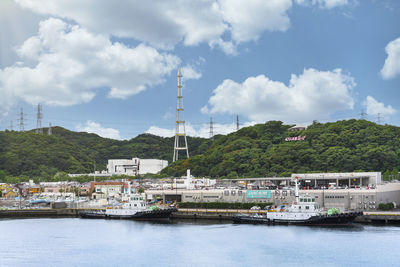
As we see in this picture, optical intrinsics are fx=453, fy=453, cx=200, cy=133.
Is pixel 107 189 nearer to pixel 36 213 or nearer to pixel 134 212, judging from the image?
pixel 36 213

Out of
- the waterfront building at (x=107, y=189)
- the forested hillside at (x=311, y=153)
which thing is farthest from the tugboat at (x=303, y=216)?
the waterfront building at (x=107, y=189)

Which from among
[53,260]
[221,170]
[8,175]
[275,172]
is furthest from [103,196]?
[53,260]

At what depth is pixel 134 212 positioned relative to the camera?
184 feet

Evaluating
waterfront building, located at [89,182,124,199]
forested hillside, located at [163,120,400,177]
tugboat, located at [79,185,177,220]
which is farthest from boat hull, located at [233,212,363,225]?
waterfront building, located at [89,182,124,199]

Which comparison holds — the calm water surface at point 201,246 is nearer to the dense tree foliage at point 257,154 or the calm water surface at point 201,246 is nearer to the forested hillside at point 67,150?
the dense tree foliage at point 257,154

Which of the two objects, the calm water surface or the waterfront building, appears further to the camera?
the waterfront building

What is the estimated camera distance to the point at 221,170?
324ft

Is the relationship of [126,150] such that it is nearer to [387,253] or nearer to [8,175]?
[8,175]

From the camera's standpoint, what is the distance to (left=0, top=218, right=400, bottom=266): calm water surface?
3144cm

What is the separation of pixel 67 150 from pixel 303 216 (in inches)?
4083

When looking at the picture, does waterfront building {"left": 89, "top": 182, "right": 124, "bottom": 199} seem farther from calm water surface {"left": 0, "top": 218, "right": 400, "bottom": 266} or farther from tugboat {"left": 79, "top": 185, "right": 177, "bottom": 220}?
calm water surface {"left": 0, "top": 218, "right": 400, "bottom": 266}

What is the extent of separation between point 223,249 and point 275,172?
55432 mm

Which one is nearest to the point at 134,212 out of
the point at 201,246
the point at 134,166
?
the point at 201,246

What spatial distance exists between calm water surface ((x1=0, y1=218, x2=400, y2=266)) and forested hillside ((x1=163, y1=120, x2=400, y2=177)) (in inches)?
1688
